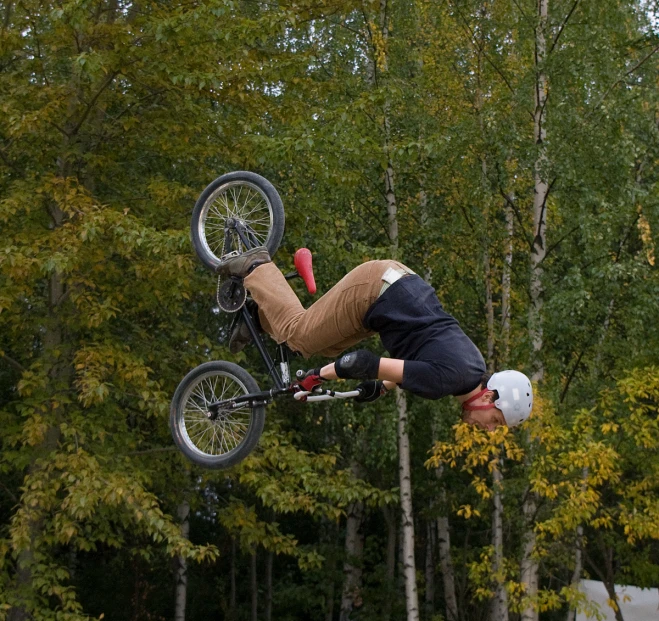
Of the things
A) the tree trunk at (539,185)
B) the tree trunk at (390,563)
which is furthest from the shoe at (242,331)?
the tree trunk at (390,563)

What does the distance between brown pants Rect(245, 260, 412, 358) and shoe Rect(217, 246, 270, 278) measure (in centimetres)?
5

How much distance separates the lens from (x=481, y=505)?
43.7 feet

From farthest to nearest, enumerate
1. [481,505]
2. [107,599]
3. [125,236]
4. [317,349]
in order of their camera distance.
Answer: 1. [107,599]
2. [481,505]
3. [125,236]
4. [317,349]

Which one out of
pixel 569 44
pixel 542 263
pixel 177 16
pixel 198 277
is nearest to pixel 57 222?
pixel 198 277

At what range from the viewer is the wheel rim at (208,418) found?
570 centimetres

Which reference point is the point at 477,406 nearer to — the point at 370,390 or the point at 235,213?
the point at 370,390

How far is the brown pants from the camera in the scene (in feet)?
16.0

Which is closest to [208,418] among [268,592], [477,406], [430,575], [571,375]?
[477,406]

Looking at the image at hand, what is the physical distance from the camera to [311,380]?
4.94 m

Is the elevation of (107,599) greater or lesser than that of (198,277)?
lesser

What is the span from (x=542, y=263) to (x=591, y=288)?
1.14 m

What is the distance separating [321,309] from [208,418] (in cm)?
106

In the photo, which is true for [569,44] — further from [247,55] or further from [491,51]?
[247,55]

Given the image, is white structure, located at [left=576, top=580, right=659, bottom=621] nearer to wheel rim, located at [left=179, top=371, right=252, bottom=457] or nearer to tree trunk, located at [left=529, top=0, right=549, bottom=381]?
tree trunk, located at [left=529, top=0, right=549, bottom=381]
